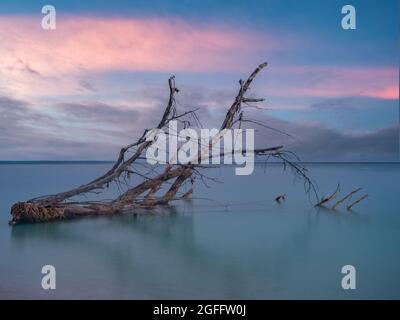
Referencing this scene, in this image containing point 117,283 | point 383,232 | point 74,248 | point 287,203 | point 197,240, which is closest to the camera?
point 117,283

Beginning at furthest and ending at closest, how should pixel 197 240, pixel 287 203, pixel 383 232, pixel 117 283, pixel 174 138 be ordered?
pixel 287 203
pixel 174 138
pixel 383 232
pixel 197 240
pixel 117 283

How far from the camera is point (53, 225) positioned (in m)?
5.01

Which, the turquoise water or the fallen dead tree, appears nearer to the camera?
the turquoise water

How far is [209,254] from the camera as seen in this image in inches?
161

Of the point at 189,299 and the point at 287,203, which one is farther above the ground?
the point at 287,203

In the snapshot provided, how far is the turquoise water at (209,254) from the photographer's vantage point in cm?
331

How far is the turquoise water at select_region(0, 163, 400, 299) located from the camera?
331 centimetres

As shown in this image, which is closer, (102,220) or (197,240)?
(197,240)

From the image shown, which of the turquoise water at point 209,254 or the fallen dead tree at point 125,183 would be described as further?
the fallen dead tree at point 125,183

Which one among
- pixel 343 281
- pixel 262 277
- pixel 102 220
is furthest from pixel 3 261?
pixel 343 281
